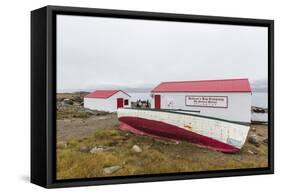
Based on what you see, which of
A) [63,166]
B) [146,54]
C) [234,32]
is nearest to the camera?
[63,166]

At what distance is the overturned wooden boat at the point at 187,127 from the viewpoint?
18.4 ft

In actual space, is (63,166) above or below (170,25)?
below

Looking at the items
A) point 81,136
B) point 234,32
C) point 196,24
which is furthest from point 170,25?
point 81,136

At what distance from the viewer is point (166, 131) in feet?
18.7

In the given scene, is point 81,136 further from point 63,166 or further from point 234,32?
point 234,32

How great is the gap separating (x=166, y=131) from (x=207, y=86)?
0.56m

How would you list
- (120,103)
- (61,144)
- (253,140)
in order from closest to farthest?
(61,144)
(120,103)
(253,140)

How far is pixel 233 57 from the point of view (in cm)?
604

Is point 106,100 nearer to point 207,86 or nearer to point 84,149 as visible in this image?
point 84,149

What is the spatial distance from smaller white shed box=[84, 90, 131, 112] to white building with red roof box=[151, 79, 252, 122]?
0.31 meters

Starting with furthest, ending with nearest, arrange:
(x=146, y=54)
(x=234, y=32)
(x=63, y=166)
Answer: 1. (x=234, y=32)
2. (x=146, y=54)
3. (x=63, y=166)

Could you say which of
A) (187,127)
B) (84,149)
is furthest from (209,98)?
(84,149)

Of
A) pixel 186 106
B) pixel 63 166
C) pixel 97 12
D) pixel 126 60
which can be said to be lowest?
pixel 63 166

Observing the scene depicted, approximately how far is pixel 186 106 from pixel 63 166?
1.24 meters
